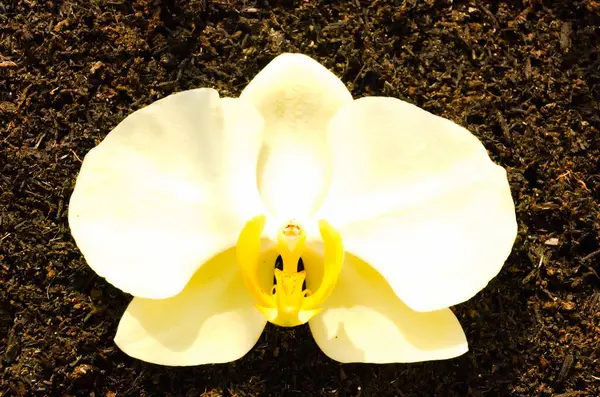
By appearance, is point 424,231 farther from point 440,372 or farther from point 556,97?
point 556,97

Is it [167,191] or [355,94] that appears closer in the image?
[167,191]

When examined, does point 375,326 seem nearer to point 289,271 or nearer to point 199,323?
point 289,271

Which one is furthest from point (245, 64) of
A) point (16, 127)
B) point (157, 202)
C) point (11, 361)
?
point (11, 361)

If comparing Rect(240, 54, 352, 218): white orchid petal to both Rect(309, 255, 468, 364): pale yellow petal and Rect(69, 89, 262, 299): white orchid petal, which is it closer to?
Rect(69, 89, 262, 299): white orchid petal

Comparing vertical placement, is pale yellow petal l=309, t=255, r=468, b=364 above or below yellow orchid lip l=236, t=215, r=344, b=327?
below

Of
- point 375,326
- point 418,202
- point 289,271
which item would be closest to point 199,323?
point 289,271

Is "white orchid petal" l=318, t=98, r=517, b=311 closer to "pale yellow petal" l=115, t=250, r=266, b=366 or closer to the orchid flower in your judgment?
the orchid flower

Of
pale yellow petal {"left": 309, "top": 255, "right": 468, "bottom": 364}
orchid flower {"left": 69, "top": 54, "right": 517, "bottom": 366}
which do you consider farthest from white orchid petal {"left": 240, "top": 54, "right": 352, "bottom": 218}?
pale yellow petal {"left": 309, "top": 255, "right": 468, "bottom": 364}

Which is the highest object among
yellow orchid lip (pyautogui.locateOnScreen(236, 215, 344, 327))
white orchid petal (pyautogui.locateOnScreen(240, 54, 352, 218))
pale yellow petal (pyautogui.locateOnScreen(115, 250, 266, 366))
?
white orchid petal (pyautogui.locateOnScreen(240, 54, 352, 218))

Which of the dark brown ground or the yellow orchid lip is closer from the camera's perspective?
the yellow orchid lip
